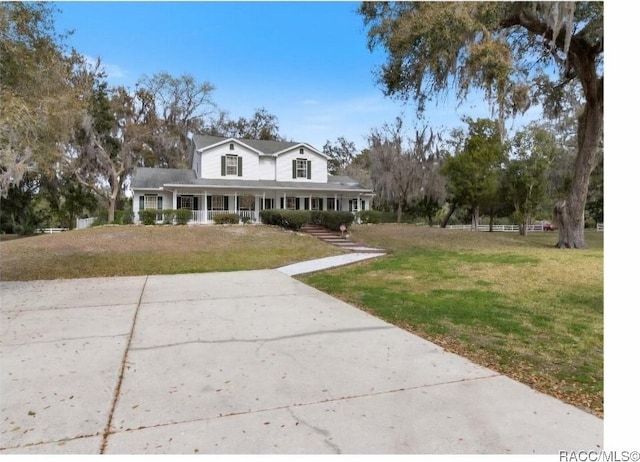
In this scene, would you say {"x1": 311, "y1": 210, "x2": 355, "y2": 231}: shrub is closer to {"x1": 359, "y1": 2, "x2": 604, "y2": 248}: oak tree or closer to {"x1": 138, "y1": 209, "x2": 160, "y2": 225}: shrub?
{"x1": 359, "y1": 2, "x2": 604, "y2": 248}: oak tree

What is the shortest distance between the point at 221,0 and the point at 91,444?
6088mm

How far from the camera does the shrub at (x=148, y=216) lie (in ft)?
72.2

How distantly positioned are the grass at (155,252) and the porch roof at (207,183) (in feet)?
15.6

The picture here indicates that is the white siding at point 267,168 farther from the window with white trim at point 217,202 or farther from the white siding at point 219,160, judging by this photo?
the window with white trim at point 217,202

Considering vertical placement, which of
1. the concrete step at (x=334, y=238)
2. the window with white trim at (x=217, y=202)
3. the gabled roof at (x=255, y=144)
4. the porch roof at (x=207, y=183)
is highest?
the gabled roof at (x=255, y=144)

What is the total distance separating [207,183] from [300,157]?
252 inches

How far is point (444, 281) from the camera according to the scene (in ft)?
27.3

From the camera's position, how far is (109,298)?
22.7ft

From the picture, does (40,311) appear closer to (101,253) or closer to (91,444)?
(91,444)

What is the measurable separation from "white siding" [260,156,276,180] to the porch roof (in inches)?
20.0

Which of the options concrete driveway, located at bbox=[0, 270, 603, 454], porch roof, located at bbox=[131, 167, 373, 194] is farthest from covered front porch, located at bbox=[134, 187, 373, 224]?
concrete driveway, located at bbox=[0, 270, 603, 454]

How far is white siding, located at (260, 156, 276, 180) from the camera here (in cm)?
2628

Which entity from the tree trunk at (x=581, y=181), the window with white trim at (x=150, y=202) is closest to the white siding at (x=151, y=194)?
the window with white trim at (x=150, y=202)
